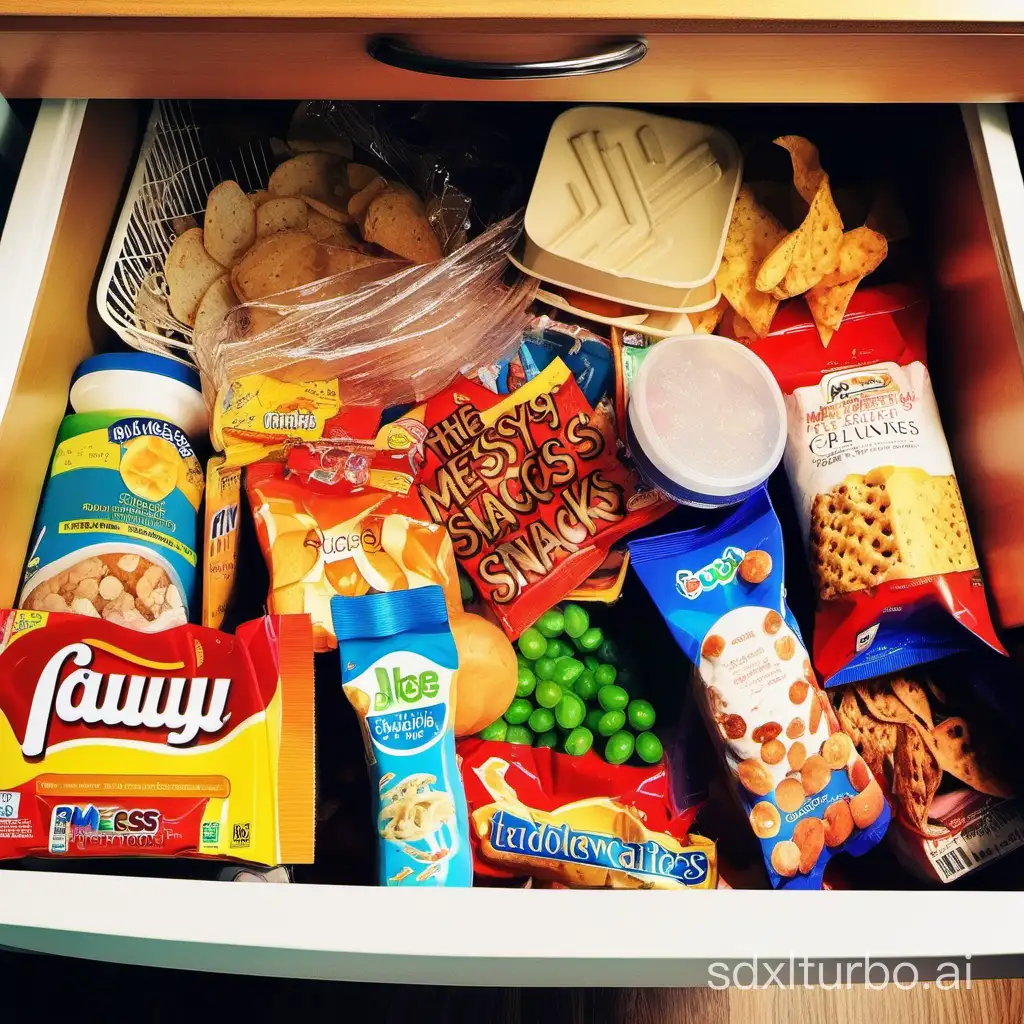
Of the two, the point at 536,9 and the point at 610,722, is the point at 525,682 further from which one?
the point at 536,9

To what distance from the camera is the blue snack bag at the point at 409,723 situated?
67cm

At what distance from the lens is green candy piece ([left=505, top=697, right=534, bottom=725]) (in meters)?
0.83

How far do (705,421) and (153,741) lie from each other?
0.52 metres

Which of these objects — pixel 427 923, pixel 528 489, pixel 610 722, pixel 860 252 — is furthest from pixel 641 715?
pixel 860 252

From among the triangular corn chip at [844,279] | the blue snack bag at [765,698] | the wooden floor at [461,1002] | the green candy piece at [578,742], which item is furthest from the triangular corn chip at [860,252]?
the wooden floor at [461,1002]

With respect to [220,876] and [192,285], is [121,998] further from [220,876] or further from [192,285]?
[192,285]

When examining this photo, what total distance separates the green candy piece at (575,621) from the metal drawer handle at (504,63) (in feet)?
1.53

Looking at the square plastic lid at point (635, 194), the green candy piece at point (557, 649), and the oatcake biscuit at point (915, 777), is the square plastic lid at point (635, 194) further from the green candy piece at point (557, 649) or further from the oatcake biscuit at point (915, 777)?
the oatcake biscuit at point (915, 777)

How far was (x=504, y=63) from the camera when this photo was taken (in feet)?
2.08

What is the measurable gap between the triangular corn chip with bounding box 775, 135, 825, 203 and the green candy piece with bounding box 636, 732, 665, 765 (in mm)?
526

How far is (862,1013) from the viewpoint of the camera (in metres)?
1.03

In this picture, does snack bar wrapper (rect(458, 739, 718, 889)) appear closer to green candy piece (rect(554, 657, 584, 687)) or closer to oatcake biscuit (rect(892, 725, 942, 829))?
green candy piece (rect(554, 657, 584, 687))

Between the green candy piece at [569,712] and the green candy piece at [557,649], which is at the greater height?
the green candy piece at [557,649]

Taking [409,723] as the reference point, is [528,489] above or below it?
above
